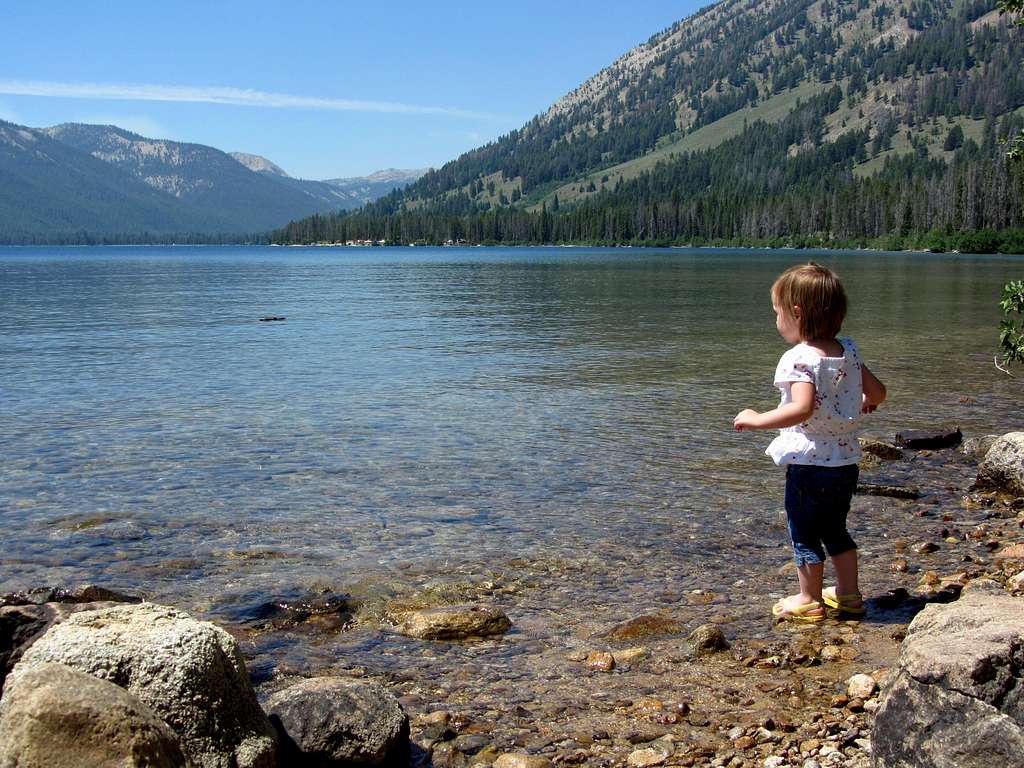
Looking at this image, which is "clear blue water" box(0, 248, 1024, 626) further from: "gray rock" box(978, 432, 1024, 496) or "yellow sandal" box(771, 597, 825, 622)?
"gray rock" box(978, 432, 1024, 496)

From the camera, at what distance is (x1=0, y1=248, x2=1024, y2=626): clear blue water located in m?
10.3

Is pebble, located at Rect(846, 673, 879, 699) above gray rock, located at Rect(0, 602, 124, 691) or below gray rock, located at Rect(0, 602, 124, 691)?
below

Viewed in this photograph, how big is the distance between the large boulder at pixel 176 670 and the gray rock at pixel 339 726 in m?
0.45

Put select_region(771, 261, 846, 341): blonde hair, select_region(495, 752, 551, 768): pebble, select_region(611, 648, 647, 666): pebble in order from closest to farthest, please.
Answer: select_region(495, 752, 551, 768): pebble → select_region(771, 261, 846, 341): blonde hair → select_region(611, 648, 647, 666): pebble

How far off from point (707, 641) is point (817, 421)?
6.42 ft

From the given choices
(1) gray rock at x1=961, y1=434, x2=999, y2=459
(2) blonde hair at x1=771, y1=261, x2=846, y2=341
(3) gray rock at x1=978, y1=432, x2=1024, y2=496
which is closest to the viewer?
(2) blonde hair at x1=771, y1=261, x2=846, y2=341

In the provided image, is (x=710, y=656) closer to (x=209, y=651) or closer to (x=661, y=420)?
(x=209, y=651)

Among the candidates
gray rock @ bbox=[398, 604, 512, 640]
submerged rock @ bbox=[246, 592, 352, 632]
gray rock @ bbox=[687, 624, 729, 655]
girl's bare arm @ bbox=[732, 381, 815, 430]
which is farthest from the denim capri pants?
submerged rock @ bbox=[246, 592, 352, 632]

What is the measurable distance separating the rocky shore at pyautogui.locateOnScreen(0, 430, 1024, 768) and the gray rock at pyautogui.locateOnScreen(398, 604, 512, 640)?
0.8 inches

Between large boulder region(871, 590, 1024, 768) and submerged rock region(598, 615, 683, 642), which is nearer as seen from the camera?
large boulder region(871, 590, 1024, 768)

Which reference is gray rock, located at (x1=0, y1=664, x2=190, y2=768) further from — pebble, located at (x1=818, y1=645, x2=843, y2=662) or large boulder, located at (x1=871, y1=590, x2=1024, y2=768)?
pebble, located at (x1=818, y1=645, x2=843, y2=662)

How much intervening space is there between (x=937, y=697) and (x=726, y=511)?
23.0 ft

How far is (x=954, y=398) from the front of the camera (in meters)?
20.5

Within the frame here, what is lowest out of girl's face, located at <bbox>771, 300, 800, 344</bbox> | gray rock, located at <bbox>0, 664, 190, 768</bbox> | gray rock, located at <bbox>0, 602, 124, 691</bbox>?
gray rock, located at <bbox>0, 602, 124, 691</bbox>
